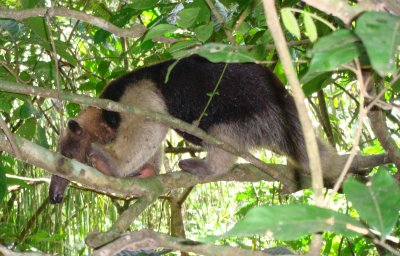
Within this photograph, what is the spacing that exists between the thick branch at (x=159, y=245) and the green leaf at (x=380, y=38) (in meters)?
0.65

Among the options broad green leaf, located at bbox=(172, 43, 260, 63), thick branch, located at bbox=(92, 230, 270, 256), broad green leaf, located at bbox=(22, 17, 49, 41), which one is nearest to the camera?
broad green leaf, located at bbox=(172, 43, 260, 63)

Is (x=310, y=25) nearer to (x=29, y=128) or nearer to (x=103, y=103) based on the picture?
(x=103, y=103)

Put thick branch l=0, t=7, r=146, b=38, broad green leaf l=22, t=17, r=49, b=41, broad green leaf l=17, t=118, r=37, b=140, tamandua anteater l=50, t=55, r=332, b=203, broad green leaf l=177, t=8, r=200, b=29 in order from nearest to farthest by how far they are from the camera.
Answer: broad green leaf l=177, t=8, r=200, b=29, thick branch l=0, t=7, r=146, b=38, broad green leaf l=22, t=17, r=49, b=41, tamandua anteater l=50, t=55, r=332, b=203, broad green leaf l=17, t=118, r=37, b=140

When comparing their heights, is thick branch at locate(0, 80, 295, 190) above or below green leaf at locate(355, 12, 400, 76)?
above

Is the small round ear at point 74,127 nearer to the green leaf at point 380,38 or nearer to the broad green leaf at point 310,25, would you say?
the broad green leaf at point 310,25

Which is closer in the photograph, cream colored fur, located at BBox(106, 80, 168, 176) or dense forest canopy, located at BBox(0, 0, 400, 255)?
dense forest canopy, located at BBox(0, 0, 400, 255)

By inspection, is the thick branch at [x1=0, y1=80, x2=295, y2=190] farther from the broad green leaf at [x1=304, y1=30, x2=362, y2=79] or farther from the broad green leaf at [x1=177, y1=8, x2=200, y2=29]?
the broad green leaf at [x1=304, y1=30, x2=362, y2=79]

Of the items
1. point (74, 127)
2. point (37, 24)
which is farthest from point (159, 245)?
point (74, 127)

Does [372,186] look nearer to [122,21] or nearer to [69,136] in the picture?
[122,21]

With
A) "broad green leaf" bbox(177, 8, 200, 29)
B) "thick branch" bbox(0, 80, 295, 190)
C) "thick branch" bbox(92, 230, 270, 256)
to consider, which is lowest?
"thick branch" bbox(92, 230, 270, 256)

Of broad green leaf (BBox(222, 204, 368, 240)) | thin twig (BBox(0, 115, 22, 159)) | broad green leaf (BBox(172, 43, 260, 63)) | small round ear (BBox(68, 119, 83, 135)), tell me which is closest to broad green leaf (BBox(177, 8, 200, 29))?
thin twig (BBox(0, 115, 22, 159))

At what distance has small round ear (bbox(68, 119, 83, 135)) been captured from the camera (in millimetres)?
3976

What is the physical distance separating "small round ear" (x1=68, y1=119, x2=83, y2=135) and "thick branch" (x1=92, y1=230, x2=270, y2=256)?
272 cm

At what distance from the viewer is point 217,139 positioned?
2.82 metres
